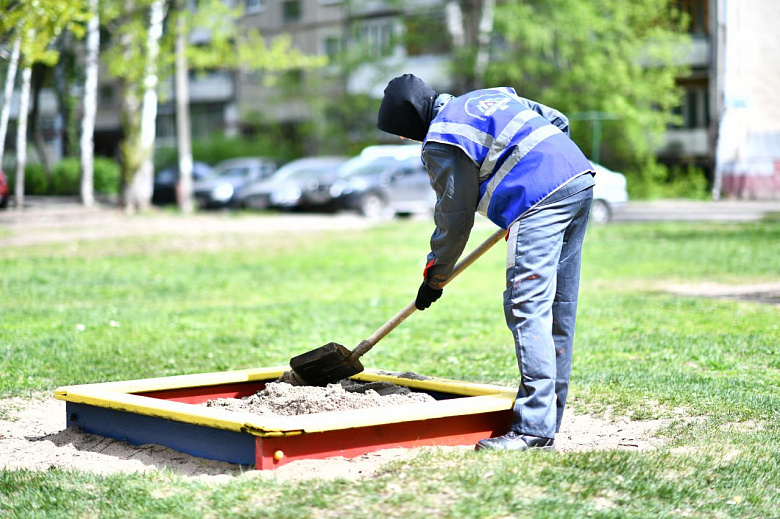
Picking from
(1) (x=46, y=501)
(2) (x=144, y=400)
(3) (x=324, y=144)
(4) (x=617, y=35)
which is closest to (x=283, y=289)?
(2) (x=144, y=400)

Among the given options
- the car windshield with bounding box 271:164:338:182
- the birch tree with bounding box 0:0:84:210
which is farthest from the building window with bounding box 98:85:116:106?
the birch tree with bounding box 0:0:84:210

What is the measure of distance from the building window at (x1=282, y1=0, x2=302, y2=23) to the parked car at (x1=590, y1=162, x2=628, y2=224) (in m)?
29.4

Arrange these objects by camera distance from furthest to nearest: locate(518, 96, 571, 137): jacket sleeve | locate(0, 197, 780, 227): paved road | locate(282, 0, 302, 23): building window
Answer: locate(282, 0, 302, 23): building window
locate(0, 197, 780, 227): paved road
locate(518, 96, 571, 137): jacket sleeve

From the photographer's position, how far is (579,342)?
830cm

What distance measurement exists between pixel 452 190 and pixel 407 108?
18.0 inches

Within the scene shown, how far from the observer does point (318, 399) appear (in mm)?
5148

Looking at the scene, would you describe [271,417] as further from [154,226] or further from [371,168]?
[371,168]

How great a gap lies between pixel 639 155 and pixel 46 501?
109 ft

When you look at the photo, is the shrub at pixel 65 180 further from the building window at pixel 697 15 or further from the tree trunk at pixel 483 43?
the building window at pixel 697 15

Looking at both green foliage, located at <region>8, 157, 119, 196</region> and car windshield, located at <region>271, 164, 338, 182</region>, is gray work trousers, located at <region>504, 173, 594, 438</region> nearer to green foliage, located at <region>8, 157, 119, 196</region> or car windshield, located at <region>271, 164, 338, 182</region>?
car windshield, located at <region>271, 164, 338, 182</region>

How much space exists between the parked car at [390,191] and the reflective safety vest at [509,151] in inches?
846

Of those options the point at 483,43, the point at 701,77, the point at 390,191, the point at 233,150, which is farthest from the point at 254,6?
the point at 390,191

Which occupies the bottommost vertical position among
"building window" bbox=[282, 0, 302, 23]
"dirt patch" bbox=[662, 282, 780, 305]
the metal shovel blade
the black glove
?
"dirt patch" bbox=[662, 282, 780, 305]

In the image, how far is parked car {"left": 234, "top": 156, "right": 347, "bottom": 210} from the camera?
2891 cm
